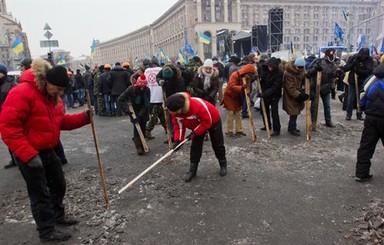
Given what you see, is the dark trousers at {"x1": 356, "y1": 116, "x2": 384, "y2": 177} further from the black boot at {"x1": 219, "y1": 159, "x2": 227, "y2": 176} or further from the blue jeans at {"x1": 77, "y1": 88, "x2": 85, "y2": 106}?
the blue jeans at {"x1": 77, "y1": 88, "x2": 85, "y2": 106}

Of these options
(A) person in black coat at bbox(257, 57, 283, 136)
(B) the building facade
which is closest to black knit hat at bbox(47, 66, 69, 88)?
(A) person in black coat at bbox(257, 57, 283, 136)

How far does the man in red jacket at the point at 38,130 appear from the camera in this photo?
10.1 ft

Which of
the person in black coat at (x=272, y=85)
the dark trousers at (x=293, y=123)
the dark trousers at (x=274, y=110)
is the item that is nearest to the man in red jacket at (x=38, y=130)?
the person in black coat at (x=272, y=85)

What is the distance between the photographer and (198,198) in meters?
4.54

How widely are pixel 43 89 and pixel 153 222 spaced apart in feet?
6.66

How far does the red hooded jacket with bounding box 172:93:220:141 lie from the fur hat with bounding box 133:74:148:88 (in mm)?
2288

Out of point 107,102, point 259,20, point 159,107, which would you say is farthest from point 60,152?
point 259,20

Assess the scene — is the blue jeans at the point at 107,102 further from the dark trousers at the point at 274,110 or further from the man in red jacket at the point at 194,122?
the man in red jacket at the point at 194,122

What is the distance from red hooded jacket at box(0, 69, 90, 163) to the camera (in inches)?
120

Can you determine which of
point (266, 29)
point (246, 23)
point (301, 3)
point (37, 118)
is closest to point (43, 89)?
point (37, 118)

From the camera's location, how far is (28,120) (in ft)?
10.5

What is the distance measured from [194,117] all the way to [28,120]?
7.47 feet

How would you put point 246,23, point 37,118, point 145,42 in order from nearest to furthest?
point 37,118, point 246,23, point 145,42

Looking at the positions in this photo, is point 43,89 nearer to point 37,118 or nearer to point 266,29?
point 37,118
